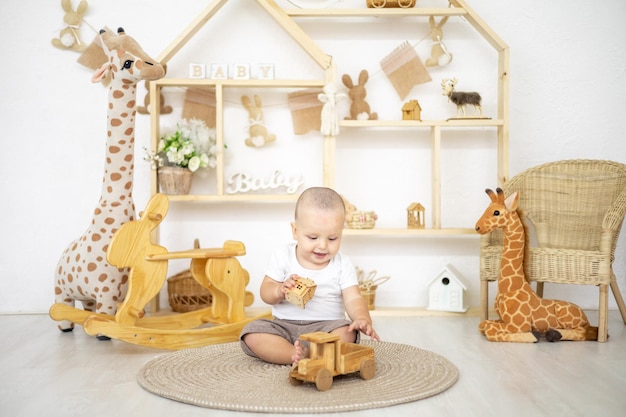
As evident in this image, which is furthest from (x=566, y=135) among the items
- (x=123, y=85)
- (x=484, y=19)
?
(x=123, y=85)

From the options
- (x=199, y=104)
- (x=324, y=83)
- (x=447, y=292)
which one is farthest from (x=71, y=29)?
(x=447, y=292)

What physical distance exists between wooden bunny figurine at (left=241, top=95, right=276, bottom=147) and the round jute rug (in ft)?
4.61

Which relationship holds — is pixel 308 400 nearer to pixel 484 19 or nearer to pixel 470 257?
pixel 470 257

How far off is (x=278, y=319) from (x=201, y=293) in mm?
1147

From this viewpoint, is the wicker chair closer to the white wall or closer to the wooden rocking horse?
the white wall

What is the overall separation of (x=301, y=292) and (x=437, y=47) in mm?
1961

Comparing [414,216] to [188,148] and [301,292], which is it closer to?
[188,148]

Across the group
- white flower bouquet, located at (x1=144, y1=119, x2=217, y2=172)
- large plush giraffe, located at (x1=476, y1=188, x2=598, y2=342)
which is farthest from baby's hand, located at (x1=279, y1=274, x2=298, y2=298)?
white flower bouquet, located at (x1=144, y1=119, x2=217, y2=172)

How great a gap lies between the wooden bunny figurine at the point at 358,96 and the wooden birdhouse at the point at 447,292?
0.91 metres

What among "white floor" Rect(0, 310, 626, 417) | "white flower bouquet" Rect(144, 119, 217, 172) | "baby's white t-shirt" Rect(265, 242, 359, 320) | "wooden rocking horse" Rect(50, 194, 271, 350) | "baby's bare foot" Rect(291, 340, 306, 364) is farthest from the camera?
"white flower bouquet" Rect(144, 119, 217, 172)

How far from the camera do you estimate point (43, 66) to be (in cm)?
365

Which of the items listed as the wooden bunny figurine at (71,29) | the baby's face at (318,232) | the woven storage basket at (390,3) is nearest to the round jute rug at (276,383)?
the baby's face at (318,232)

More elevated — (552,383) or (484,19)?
(484,19)

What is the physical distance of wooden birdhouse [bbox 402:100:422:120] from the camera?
11.5ft
